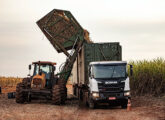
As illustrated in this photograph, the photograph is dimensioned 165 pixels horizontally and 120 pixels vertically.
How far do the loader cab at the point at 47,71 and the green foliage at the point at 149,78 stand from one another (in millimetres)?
9119

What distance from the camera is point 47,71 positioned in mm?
21156

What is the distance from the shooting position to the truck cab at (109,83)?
17266 mm

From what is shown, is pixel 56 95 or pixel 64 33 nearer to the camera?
pixel 56 95

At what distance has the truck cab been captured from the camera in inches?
680

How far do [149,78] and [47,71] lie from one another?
392 inches

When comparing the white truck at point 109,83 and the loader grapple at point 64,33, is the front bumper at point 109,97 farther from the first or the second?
the loader grapple at point 64,33

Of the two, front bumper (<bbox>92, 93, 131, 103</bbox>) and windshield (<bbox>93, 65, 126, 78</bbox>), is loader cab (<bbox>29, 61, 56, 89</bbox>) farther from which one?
front bumper (<bbox>92, 93, 131, 103</bbox>)

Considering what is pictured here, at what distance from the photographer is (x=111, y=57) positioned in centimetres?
1995

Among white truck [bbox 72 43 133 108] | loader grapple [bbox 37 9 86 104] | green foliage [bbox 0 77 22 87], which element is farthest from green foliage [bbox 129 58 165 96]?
green foliage [bbox 0 77 22 87]

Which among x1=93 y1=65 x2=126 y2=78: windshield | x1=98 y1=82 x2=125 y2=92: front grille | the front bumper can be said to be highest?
x1=93 y1=65 x2=126 y2=78: windshield

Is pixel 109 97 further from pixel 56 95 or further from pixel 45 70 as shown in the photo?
pixel 45 70

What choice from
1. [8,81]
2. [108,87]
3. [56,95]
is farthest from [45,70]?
[8,81]

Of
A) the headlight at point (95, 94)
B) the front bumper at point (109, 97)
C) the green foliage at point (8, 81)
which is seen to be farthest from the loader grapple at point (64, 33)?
the green foliage at point (8, 81)

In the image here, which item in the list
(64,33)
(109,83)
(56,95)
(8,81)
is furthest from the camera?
(8,81)
